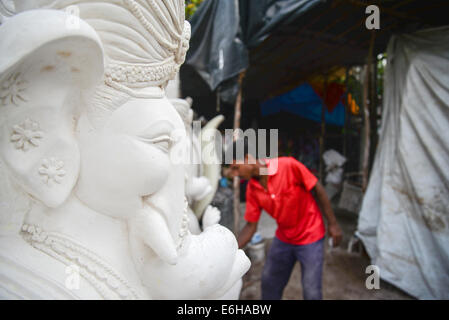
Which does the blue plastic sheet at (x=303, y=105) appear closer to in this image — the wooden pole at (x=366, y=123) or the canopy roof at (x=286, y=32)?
the canopy roof at (x=286, y=32)

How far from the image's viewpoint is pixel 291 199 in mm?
2107

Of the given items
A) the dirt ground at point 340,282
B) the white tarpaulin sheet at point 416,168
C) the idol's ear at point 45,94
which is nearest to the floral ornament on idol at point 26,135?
the idol's ear at point 45,94

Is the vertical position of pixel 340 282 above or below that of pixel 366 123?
below

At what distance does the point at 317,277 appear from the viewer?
6.77 feet

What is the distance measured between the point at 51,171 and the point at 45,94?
0.18m

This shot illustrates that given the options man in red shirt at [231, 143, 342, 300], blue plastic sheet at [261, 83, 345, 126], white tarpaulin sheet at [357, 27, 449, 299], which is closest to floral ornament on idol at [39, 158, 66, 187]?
man in red shirt at [231, 143, 342, 300]

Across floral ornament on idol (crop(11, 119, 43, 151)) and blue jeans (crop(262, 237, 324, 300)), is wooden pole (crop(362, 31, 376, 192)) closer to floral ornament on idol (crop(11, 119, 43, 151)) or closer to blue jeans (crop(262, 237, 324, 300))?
blue jeans (crop(262, 237, 324, 300))

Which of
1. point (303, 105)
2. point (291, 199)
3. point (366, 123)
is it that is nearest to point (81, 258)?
point (291, 199)

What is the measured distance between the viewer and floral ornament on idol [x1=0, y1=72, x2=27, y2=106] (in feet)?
1.84

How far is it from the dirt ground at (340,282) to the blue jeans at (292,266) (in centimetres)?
49

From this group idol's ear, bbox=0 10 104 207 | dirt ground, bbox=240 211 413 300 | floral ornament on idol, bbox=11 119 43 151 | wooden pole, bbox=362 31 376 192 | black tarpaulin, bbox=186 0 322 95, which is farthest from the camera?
wooden pole, bbox=362 31 376 192

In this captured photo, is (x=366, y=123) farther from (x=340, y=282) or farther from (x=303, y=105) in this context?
(x=303, y=105)

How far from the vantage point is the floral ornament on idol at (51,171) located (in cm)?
63

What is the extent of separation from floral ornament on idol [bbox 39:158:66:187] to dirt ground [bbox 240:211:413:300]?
254cm
